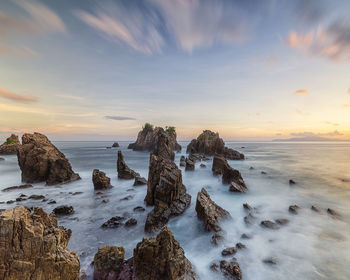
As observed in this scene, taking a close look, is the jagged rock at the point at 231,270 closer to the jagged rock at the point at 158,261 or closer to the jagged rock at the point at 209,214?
the jagged rock at the point at 158,261

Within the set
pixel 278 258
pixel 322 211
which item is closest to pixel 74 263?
pixel 278 258

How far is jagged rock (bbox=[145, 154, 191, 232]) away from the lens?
1316cm

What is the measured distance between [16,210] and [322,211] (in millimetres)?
22155

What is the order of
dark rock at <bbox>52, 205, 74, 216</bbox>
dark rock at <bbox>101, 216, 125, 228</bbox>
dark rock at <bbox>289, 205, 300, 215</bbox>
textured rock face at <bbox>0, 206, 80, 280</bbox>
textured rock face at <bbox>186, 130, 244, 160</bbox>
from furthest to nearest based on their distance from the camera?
textured rock face at <bbox>186, 130, 244, 160</bbox> < dark rock at <bbox>289, 205, 300, 215</bbox> < dark rock at <bbox>52, 205, 74, 216</bbox> < dark rock at <bbox>101, 216, 125, 228</bbox> < textured rock face at <bbox>0, 206, 80, 280</bbox>

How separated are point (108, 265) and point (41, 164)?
73.6 ft

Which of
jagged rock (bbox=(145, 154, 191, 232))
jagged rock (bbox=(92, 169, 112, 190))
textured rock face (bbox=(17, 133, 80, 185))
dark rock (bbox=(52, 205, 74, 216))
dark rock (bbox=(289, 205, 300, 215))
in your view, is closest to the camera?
jagged rock (bbox=(145, 154, 191, 232))

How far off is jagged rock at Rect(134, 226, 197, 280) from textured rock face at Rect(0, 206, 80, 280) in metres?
2.32

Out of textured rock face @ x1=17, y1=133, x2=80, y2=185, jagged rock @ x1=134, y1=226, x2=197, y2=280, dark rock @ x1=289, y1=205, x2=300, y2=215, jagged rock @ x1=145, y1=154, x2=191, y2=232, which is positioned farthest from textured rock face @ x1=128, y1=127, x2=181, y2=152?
jagged rock @ x1=134, y1=226, x2=197, y2=280

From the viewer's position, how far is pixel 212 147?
63.5 meters

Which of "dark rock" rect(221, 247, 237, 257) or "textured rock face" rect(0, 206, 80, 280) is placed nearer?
"textured rock face" rect(0, 206, 80, 280)

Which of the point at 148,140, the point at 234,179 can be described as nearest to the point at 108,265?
the point at 234,179

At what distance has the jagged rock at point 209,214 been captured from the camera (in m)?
12.3

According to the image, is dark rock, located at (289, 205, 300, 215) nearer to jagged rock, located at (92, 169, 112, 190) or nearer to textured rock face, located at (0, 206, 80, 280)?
textured rock face, located at (0, 206, 80, 280)

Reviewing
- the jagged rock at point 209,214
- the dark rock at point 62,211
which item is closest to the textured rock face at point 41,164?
the dark rock at point 62,211
